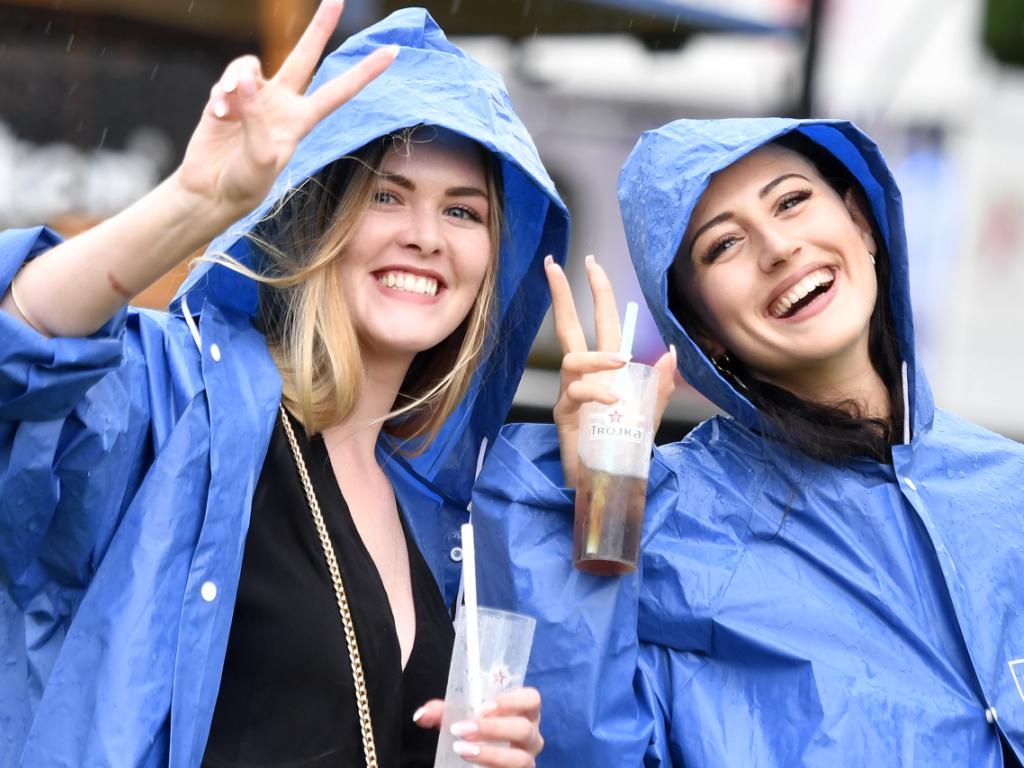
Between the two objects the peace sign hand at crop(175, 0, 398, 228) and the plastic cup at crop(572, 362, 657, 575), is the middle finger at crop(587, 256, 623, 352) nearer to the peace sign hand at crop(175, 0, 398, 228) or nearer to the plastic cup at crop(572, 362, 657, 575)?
the plastic cup at crop(572, 362, 657, 575)

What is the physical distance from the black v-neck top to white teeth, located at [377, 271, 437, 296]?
0.99 ft

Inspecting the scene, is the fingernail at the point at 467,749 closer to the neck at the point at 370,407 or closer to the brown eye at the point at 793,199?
the neck at the point at 370,407

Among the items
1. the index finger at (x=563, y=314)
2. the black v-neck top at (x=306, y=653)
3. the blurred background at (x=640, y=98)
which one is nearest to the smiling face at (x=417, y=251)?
the index finger at (x=563, y=314)

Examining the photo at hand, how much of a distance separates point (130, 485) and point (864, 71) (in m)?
4.97

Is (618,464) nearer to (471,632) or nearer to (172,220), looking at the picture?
(471,632)

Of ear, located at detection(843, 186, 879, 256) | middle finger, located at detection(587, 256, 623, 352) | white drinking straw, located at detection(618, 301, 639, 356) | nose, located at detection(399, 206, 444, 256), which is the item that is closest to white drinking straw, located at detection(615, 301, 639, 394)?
white drinking straw, located at detection(618, 301, 639, 356)

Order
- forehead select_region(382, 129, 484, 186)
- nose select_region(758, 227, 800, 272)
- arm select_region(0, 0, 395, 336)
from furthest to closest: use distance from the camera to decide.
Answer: nose select_region(758, 227, 800, 272), forehead select_region(382, 129, 484, 186), arm select_region(0, 0, 395, 336)

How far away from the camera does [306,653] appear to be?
2.06 meters

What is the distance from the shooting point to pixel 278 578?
2104mm

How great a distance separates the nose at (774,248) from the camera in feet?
8.35

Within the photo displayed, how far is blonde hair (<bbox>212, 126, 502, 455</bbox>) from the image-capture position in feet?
7.57

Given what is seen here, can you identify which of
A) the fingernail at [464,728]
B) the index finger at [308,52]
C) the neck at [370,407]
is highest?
the index finger at [308,52]

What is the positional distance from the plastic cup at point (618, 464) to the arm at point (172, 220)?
27.3 inches

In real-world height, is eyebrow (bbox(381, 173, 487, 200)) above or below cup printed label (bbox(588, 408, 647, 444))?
above
